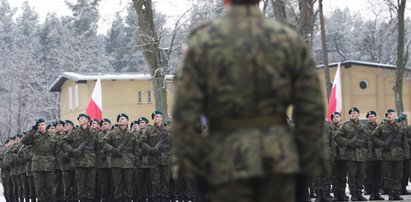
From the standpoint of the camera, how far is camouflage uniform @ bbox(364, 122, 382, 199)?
18.2 metres

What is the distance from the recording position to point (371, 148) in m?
18.3

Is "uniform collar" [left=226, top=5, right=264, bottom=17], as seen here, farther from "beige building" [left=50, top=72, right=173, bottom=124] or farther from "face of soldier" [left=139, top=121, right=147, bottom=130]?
"beige building" [left=50, top=72, right=173, bottom=124]

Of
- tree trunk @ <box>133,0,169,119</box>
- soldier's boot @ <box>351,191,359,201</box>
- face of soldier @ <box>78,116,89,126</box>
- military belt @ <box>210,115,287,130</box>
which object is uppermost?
tree trunk @ <box>133,0,169,119</box>

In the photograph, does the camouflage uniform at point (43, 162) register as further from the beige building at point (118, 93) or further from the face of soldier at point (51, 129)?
the beige building at point (118, 93)

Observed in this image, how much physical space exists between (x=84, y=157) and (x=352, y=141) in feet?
17.6

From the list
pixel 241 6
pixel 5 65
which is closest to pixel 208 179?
pixel 241 6

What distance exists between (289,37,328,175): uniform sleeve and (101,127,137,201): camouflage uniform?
12800mm

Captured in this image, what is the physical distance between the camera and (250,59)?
568cm

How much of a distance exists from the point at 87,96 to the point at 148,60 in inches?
1258

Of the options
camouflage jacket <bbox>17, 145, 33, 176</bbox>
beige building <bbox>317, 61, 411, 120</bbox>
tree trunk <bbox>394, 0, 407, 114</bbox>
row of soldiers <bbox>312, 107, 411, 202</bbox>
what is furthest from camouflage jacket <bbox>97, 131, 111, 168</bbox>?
beige building <bbox>317, 61, 411, 120</bbox>

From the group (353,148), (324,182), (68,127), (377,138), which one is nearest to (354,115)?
(353,148)

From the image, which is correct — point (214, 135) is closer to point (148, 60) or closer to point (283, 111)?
point (283, 111)

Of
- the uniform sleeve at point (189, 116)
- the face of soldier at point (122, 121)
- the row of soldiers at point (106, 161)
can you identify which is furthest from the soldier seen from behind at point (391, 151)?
the uniform sleeve at point (189, 116)

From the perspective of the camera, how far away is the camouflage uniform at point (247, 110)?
5.69 m
